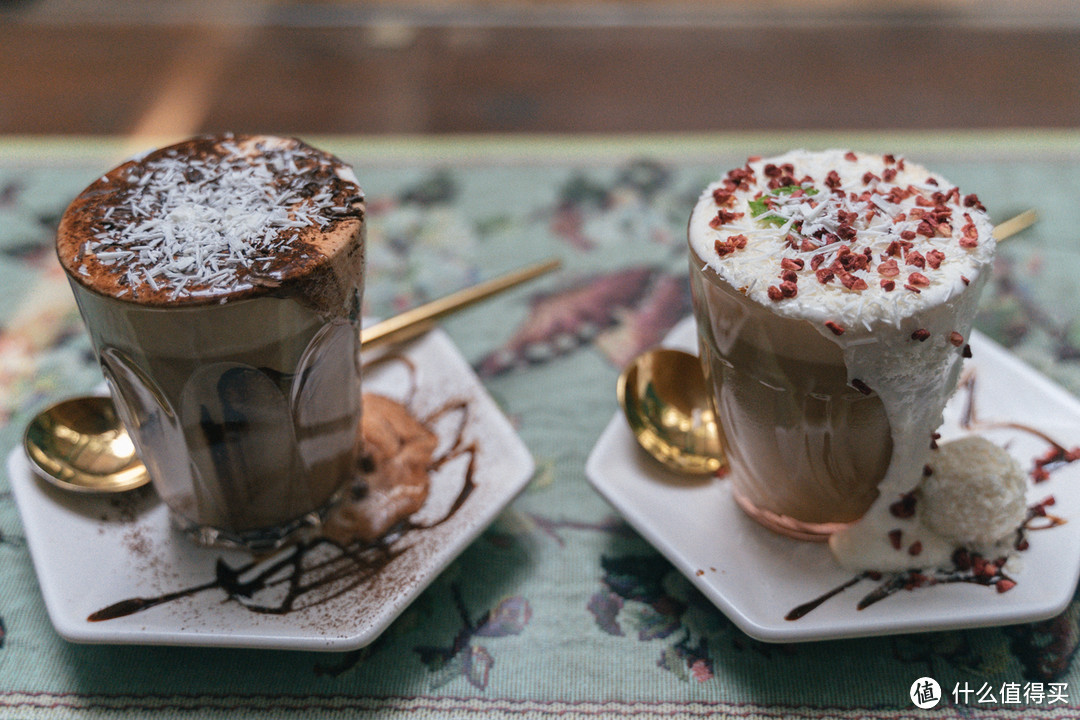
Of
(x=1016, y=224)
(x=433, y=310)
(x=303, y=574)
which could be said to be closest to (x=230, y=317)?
(x=303, y=574)

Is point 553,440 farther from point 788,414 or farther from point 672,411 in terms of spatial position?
point 788,414

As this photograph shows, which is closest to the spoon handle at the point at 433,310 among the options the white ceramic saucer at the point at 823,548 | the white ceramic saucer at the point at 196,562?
the white ceramic saucer at the point at 196,562

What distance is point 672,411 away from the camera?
85cm

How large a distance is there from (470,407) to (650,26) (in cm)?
128

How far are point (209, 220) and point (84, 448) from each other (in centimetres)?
32

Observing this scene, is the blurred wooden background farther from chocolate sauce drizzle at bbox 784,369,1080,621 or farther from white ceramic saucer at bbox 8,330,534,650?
chocolate sauce drizzle at bbox 784,369,1080,621

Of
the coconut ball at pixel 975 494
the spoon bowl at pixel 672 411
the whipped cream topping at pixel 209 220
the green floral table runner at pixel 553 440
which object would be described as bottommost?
the green floral table runner at pixel 553 440

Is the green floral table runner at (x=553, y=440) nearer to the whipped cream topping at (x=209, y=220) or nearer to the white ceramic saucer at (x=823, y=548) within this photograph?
the white ceramic saucer at (x=823, y=548)

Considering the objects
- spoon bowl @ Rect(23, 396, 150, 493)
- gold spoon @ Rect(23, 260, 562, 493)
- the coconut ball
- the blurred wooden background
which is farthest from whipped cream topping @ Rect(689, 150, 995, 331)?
the blurred wooden background

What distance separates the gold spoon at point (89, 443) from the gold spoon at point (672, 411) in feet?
0.83

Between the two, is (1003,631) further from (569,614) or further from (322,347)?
(322,347)

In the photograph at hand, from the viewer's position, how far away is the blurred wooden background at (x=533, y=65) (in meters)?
1.46

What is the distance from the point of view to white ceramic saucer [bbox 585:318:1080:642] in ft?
2.11

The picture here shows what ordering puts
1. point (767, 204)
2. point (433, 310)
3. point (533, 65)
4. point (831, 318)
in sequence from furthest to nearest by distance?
point (533, 65) < point (433, 310) < point (767, 204) < point (831, 318)
